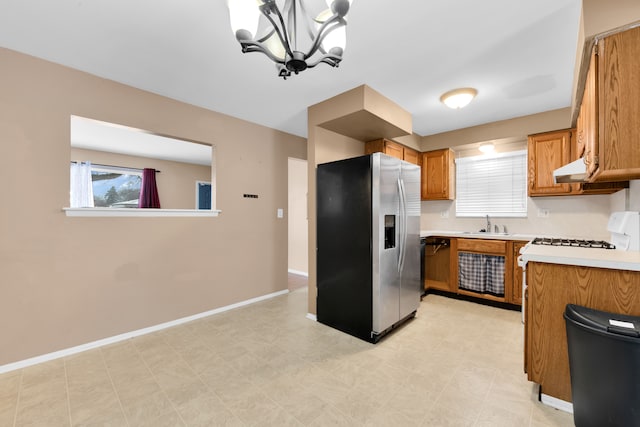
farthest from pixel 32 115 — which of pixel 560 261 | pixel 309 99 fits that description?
pixel 560 261

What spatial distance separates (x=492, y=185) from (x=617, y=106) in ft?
8.81

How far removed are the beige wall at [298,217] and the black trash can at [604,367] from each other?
4275mm

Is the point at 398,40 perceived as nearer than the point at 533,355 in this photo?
No

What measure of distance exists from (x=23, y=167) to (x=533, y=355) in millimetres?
3882

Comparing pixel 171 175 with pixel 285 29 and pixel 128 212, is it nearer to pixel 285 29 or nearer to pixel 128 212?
pixel 128 212

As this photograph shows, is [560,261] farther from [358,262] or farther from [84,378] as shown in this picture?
[84,378]

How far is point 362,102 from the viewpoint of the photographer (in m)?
2.60

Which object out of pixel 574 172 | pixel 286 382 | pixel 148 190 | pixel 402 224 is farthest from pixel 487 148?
pixel 148 190

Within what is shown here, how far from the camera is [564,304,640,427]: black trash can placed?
3.84ft

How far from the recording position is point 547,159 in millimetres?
3344

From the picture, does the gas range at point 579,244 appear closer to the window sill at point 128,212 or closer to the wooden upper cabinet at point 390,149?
the wooden upper cabinet at point 390,149

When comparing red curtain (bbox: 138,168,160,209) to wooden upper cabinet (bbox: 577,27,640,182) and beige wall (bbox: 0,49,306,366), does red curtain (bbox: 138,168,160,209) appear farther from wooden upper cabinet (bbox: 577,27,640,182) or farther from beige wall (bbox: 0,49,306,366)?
wooden upper cabinet (bbox: 577,27,640,182)

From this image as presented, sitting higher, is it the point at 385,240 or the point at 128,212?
the point at 128,212

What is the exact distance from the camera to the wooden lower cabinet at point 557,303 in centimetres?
144
